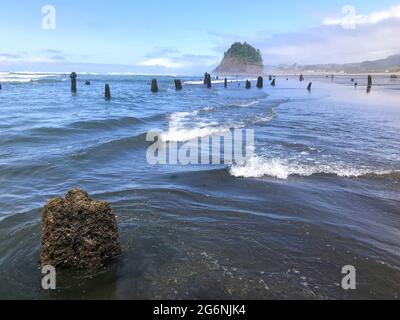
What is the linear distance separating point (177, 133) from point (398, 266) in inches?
500

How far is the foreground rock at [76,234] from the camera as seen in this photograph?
17.8ft

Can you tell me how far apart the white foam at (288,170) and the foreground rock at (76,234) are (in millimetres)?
5450

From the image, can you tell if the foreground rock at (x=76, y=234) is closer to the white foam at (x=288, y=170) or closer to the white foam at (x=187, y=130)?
the white foam at (x=288, y=170)

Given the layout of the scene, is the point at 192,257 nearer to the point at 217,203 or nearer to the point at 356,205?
the point at 217,203

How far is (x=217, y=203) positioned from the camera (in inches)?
329

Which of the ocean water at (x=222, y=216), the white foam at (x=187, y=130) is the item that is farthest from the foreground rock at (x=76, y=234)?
the white foam at (x=187, y=130)

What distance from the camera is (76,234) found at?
5.46 metres

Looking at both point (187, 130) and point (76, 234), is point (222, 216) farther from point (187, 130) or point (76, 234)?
point (187, 130)

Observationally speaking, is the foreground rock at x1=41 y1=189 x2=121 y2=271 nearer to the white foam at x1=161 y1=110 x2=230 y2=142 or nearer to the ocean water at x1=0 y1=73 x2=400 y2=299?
the ocean water at x1=0 y1=73 x2=400 y2=299

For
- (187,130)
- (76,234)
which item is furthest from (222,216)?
(187,130)

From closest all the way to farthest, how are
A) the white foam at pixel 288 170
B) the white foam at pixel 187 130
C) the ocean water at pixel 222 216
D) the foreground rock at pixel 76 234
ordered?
the ocean water at pixel 222 216
the foreground rock at pixel 76 234
the white foam at pixel 288 170
the white foam at pixel 187 130
